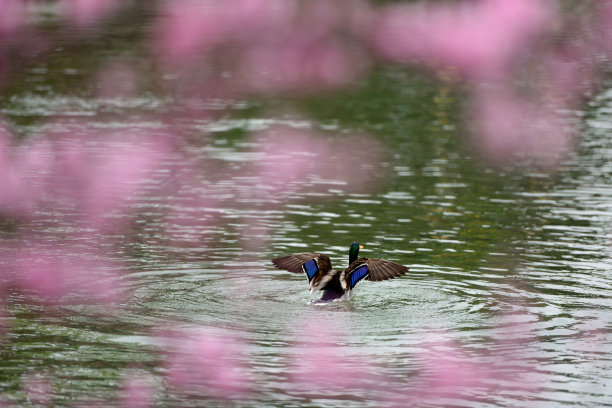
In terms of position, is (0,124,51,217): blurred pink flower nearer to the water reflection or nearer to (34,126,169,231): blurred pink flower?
(34,126,169,231): blurred pink flower

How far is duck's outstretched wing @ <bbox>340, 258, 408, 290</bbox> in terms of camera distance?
14156 mm

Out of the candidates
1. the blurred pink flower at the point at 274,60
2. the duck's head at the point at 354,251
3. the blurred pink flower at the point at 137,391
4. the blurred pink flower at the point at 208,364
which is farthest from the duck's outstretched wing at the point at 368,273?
the blurred pink flower at the point at 274,60

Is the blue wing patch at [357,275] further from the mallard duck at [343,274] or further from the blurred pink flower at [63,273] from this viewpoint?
the blurred pink flower at [63,273]

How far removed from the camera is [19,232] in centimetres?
1817

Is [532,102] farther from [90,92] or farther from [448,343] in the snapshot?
[448,343]

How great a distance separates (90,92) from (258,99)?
3738 mm

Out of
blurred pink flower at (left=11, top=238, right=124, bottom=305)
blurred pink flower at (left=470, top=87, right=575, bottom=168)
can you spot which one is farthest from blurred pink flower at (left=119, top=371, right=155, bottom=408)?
blurred pink flower at (left=470, top=87, right=575, bottom=168)

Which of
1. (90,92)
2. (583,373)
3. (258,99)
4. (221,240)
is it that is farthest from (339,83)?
(583,373)

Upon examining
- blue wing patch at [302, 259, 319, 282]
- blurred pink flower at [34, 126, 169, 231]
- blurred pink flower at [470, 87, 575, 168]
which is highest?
blue wing patch at [302, 259, 319, 282]

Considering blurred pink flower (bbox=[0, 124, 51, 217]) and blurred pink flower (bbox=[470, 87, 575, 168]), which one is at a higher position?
blurred pink flower (bbox=[0, 124, 51, 217])

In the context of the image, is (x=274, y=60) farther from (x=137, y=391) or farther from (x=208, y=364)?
(x=137, y=391)

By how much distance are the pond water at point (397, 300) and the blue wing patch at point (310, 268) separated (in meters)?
0.29

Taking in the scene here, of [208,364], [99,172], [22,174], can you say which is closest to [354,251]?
[208,364]

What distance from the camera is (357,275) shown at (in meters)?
14.2
